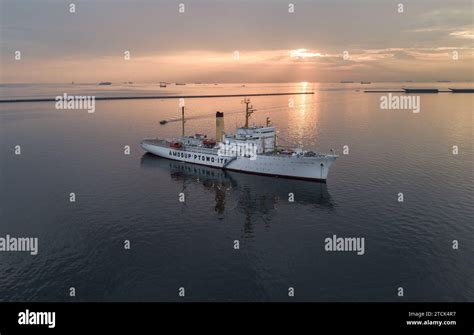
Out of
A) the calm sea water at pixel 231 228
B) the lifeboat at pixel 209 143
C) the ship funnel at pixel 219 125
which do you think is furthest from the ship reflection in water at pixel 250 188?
the ship funnel at pixel 219 125

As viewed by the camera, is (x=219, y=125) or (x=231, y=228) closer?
(x=231, y=228)

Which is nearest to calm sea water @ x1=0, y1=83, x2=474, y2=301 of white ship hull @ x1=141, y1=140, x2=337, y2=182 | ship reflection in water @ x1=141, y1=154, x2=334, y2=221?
ship reflection in water @ x1=141, y1=154, x2=334, y2=221

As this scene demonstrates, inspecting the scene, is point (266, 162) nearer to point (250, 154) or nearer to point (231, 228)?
point (250, 154)

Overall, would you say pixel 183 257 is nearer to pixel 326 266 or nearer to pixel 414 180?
pixel 326 266

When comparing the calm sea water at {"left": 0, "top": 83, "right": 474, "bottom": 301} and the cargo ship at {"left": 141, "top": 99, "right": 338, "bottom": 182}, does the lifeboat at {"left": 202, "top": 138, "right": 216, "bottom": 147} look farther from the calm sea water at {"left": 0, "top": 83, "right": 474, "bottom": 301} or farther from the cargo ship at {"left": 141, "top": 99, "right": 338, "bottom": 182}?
the calm sea water at {"left": 0, "top": 83, "right": 474, "bottom": 301}

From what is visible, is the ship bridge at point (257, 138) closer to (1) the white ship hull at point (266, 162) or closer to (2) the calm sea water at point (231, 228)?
(1) the white ship hull at point (266, 162)

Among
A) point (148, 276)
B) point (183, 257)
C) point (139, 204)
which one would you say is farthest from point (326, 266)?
point (139, 204)

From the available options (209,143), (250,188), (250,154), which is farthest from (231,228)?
(209,143)
